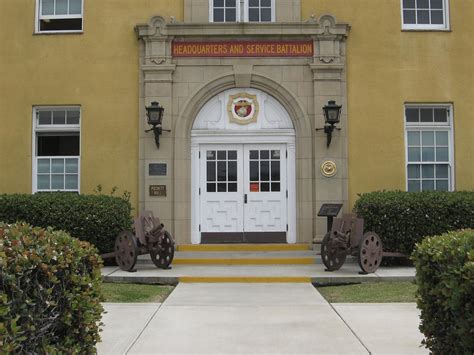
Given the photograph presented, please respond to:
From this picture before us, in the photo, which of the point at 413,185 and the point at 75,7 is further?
the point at 75,7

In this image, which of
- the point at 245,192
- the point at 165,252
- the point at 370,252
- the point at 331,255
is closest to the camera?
the point at 370,252

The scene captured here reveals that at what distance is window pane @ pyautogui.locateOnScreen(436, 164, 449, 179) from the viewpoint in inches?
540

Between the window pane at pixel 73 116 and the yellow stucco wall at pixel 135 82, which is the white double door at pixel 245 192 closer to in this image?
the yellow stucco wall at pixel 135 82

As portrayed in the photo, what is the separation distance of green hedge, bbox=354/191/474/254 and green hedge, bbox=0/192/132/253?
214 inches

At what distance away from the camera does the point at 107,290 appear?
9.38 m

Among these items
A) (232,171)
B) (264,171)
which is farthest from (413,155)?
(232,171)

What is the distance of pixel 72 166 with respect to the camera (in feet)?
45.3

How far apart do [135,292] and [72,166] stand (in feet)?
18.3

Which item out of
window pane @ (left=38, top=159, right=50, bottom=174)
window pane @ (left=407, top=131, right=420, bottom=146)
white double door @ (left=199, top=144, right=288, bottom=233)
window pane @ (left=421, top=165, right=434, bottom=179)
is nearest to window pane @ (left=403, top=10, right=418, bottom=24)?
window pane @ (left=407, top=131, right=420, bottom=146)

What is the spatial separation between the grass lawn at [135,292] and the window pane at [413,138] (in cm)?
709

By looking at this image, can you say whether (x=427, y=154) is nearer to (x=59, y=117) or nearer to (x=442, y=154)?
(x=442, y=154)

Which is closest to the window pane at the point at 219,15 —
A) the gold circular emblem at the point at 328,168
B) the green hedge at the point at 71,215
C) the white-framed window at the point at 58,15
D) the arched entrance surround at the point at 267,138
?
the arched entrance surround at the point at 267,138

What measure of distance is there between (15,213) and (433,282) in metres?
9.62

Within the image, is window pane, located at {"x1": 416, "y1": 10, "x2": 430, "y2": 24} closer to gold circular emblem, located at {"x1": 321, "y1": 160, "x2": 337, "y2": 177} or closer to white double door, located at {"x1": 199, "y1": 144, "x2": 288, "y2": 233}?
gold circular emblem, located at {"x1": 321, "y1": 160, "x2": 337, "y2": 177}
